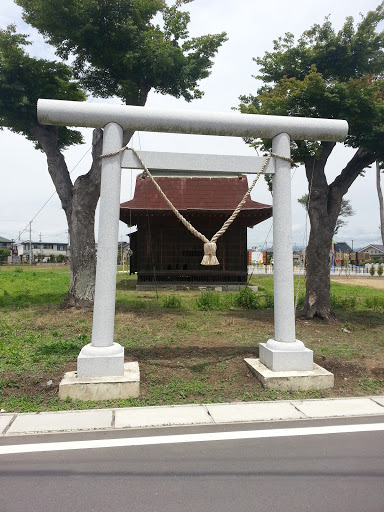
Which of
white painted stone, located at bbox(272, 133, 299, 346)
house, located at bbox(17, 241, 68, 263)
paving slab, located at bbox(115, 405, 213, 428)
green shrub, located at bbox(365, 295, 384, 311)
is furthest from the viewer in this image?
house, located at bbox(17, 241, 68, 263)

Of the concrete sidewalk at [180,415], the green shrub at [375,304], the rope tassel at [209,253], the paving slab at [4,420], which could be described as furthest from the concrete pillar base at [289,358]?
the green shrub at [375,304]

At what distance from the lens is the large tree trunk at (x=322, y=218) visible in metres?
10.5

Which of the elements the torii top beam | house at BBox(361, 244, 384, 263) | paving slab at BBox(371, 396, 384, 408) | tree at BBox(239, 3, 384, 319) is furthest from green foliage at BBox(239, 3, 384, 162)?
house at BBox(361, 244, 384, 263)

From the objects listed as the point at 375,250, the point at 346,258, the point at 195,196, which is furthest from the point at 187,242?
the point at 375,250

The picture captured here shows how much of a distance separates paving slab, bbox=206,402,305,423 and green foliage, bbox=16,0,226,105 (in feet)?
32.1

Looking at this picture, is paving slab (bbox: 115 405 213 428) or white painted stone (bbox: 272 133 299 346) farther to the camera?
white painted stone (bbox: 272 133 299 346)

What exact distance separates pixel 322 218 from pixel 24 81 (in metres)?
10.2

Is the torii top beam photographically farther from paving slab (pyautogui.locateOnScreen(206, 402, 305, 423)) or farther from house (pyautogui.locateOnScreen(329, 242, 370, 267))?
house (pyautogui.locateOnScreen(329, 242, 370, 267))

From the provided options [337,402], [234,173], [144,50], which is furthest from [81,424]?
[144,50]

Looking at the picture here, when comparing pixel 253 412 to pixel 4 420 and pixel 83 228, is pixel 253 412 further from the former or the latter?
pixel 83 228

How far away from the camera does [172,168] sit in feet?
17.4

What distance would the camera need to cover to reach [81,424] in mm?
4094

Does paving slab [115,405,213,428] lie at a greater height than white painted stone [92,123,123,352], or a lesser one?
lesser

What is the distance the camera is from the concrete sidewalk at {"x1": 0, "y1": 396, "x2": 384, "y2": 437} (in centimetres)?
405
